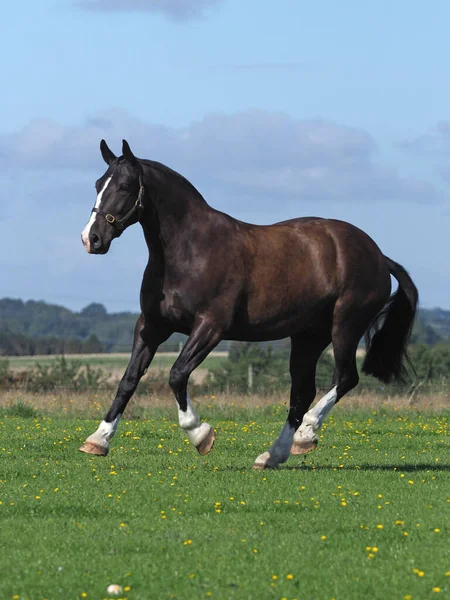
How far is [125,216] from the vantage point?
440 inches

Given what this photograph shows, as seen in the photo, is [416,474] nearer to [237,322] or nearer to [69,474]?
[237,322]

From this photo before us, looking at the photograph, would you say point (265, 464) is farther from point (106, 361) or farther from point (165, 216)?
point (106, 361)

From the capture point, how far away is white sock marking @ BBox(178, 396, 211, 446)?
36.8 ft

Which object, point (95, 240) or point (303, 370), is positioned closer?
point (95, 240)

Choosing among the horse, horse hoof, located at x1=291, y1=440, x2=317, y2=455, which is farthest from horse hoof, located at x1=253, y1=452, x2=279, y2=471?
horse hoof, located at x1=291, y1=440, x2=317, y2=455

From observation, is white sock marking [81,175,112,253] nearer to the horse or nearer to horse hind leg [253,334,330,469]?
the horse

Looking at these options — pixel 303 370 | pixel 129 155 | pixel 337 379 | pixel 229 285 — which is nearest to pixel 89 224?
pixel 129 155

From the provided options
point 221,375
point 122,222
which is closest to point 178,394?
Answer: point 122,222

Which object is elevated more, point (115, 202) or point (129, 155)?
point (129, 155)

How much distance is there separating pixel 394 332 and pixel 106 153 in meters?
4.53

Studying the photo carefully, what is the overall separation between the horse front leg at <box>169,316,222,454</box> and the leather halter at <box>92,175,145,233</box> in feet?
3.89

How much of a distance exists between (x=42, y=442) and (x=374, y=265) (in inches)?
191

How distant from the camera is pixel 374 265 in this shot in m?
13.0

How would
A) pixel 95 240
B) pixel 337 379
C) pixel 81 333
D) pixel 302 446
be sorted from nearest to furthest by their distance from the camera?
pixel 95 240
pixel 302 446
pixel 337 379
pixel 81 333
